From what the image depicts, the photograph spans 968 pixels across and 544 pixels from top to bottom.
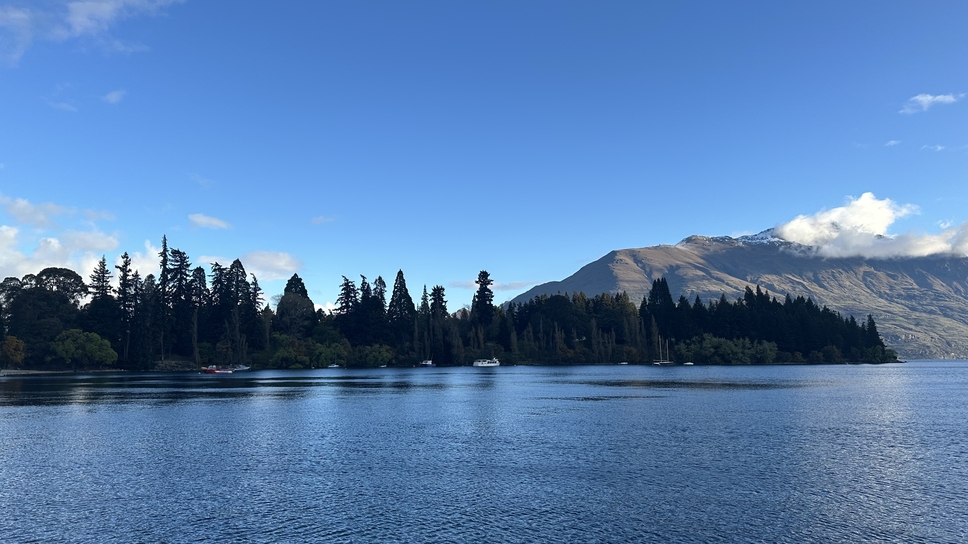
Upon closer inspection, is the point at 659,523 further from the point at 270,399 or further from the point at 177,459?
the point at 270,399

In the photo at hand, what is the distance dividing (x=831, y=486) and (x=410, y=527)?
2566 centimetres

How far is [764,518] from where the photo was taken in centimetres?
3198

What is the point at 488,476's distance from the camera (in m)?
42.4

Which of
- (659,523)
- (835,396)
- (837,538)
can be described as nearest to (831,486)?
(837,538)

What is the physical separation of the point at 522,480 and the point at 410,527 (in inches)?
451

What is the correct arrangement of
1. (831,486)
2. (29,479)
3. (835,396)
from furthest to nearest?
(835,396)
(29,479)
(831,486)

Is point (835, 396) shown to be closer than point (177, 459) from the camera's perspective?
No

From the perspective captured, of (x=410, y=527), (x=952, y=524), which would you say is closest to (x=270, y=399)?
(x=410, y=527)

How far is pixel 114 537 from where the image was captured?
97.0ft

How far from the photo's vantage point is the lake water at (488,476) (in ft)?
101

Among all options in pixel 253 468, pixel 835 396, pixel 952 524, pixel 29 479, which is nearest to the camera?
pixel 952 524

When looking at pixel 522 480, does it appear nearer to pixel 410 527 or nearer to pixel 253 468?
pixel 410 527

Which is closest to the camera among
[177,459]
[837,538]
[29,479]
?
[837,538]

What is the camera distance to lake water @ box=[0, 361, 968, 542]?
3081cm
